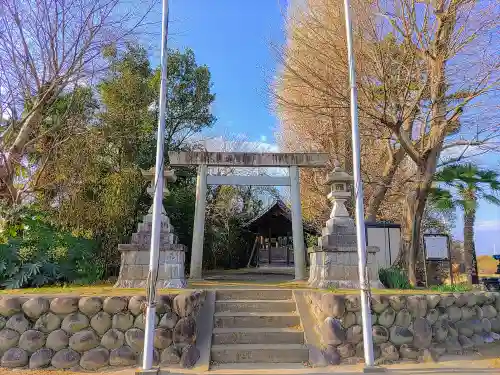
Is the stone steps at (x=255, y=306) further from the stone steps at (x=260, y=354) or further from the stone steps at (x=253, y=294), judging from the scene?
the stone steps at (x=260, y=354)

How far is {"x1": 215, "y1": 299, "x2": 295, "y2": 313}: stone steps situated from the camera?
24.2 feet

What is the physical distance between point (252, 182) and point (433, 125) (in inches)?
212

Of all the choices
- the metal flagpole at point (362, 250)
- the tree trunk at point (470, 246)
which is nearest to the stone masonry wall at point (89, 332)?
the metal flagpole at point (362, 250)

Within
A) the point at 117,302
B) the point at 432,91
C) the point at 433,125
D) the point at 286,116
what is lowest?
the point at 117,302

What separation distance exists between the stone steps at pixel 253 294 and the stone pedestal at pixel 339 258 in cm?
117

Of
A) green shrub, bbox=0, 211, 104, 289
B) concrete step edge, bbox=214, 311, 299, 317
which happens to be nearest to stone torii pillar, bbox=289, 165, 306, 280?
concrete step edge, bbox=214, 311, 299, 317

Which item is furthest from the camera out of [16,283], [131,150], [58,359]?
[131,150]

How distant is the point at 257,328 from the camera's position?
22.3ft

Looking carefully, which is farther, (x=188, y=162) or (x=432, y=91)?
(x=188, y=162)

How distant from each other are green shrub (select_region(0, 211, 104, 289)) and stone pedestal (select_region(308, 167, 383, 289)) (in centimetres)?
596

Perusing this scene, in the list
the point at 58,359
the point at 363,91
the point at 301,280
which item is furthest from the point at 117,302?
Answer: the point at 363,91

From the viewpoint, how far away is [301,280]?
10641 millimetres

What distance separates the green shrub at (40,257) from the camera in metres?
8.97

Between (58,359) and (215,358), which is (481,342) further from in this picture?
(58,359)
